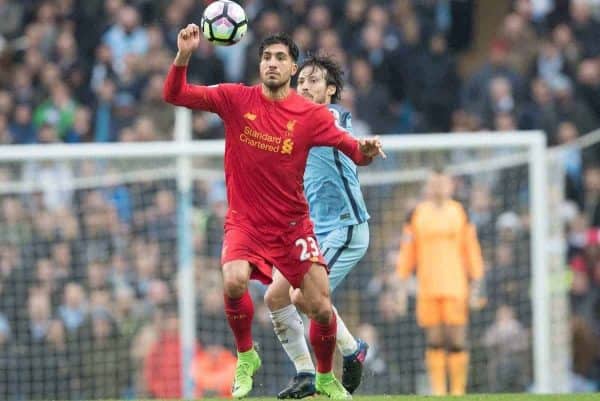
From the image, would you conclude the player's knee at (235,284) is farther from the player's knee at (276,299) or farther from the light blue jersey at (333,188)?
the light blue jersey at (333,188)

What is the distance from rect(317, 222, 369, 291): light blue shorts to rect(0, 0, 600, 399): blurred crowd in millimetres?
3976

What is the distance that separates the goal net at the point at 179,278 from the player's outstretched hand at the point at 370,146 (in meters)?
5.63

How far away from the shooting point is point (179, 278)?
16906 mm

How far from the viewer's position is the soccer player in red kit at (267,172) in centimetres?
1146

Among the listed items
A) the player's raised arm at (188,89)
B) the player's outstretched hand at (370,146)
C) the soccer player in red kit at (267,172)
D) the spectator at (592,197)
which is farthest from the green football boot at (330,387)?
the spectator at (592,197)

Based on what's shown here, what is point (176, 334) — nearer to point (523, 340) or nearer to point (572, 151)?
point (523, 340)

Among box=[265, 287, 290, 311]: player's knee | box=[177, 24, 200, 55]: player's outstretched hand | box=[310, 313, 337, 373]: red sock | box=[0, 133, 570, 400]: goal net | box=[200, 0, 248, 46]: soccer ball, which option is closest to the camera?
box=[177, 24, 200, 55]: player's outstretched hand

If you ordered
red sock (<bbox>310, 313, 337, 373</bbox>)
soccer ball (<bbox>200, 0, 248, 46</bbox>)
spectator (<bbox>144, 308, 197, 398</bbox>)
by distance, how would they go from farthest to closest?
spectator (<bbox>144, 308, 197, 398</bbox>) < red sock (<bbox>310, 313, 337, 373</bbox>) < soccer ball (<bbox>200, 0, 248, 46</bbox>)

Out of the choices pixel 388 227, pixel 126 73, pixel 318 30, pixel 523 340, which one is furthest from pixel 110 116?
pixel 523 340

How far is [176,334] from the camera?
16781mm

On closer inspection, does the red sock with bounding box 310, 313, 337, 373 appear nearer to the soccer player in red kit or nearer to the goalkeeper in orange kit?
the soccer player in red kit

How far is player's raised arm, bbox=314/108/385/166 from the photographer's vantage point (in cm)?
1130

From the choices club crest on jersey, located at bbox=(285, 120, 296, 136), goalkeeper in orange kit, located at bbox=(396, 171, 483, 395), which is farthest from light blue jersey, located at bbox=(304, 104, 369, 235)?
goalkeeper in orange kit, located at bbox=(396, 171, 483, 395)

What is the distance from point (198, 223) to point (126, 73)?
14.0 ft
